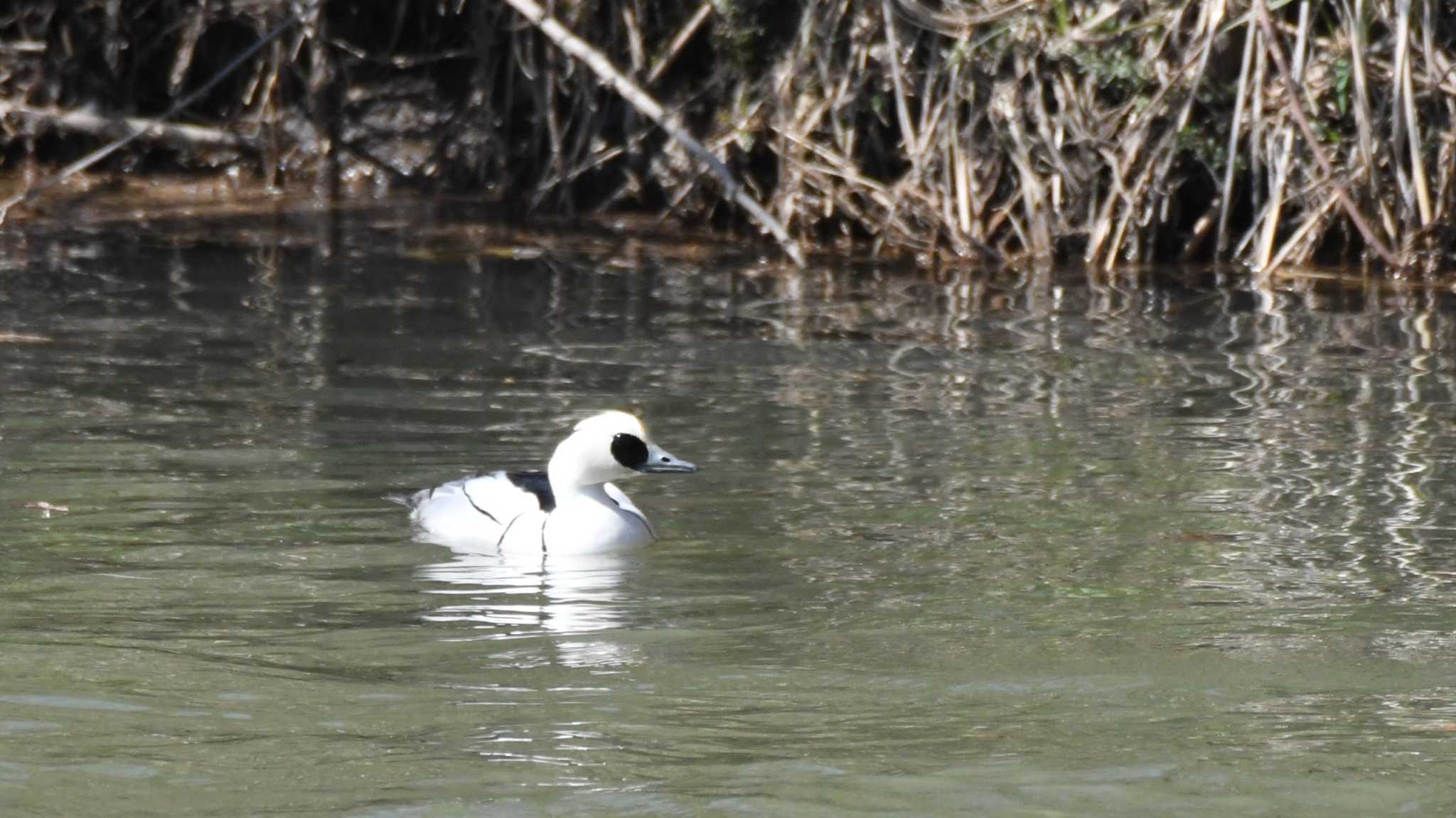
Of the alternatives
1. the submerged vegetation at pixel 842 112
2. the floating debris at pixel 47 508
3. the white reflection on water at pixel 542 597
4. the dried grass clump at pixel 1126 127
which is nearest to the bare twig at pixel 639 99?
the submerged vegetation at pixel 842 112

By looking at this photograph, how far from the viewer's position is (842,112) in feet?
43.0

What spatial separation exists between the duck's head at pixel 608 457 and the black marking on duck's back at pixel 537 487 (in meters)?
0.05

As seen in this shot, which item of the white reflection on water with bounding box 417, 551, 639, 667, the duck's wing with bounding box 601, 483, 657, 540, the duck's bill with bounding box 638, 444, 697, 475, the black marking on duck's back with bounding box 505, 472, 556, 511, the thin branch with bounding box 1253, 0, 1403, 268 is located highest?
the thin branch with bounding box 1253, 0, 1403, 268

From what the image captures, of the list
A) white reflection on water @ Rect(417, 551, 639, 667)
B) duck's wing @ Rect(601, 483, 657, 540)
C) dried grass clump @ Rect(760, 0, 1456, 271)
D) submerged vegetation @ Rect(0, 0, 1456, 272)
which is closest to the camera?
white reflection on water @ Rect(417, 551, 639, 667)

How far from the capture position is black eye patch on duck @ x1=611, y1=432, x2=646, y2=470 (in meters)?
6.96

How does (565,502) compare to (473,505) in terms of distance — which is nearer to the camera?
(473,505)

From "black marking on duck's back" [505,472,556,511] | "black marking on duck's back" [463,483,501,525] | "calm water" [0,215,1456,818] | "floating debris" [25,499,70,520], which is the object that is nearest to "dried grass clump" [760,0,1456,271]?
"calm water" [0,215,1456,818]

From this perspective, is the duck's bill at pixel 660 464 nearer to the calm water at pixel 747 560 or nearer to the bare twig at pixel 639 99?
the calm water at pixel 747 560

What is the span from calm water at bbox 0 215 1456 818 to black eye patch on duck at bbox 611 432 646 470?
0.87ft

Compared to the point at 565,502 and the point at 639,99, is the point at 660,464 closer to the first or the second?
the point at 565,502

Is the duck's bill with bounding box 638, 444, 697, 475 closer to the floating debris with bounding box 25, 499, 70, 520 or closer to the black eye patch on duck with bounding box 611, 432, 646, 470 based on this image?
the black eye patch on duck with bounding box 611, 432, 646, 470

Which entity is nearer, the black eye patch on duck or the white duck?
the white duck

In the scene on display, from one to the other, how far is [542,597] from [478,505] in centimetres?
71

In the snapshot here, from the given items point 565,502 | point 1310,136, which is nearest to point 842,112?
point 1310,136
